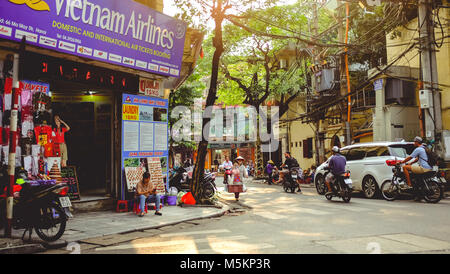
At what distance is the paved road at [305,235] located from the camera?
5609mm

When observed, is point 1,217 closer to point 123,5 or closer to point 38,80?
point 38,80

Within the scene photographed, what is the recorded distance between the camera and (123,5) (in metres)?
10.2

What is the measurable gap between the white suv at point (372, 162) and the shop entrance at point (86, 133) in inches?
346

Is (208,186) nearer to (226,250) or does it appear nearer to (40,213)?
(40,213)

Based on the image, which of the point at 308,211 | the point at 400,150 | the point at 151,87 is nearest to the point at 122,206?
the point at 151,87

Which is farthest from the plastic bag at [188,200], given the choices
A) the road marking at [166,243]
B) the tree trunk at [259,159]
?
the tree trunk at [259,159]

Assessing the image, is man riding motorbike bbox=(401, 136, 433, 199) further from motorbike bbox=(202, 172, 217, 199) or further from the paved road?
motorbike bbox=(202, 172, 217, 199)

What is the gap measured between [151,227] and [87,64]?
469cm

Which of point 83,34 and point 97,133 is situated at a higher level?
point 83,34

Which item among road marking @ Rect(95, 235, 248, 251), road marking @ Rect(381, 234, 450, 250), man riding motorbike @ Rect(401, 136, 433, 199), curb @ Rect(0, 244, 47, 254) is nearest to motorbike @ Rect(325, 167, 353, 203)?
man riding motorbike @ Rect(401, 136, 433, 199)

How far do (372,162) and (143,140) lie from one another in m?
7.66

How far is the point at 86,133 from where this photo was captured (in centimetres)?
1378

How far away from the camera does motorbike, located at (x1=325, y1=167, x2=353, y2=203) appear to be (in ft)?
39.5
